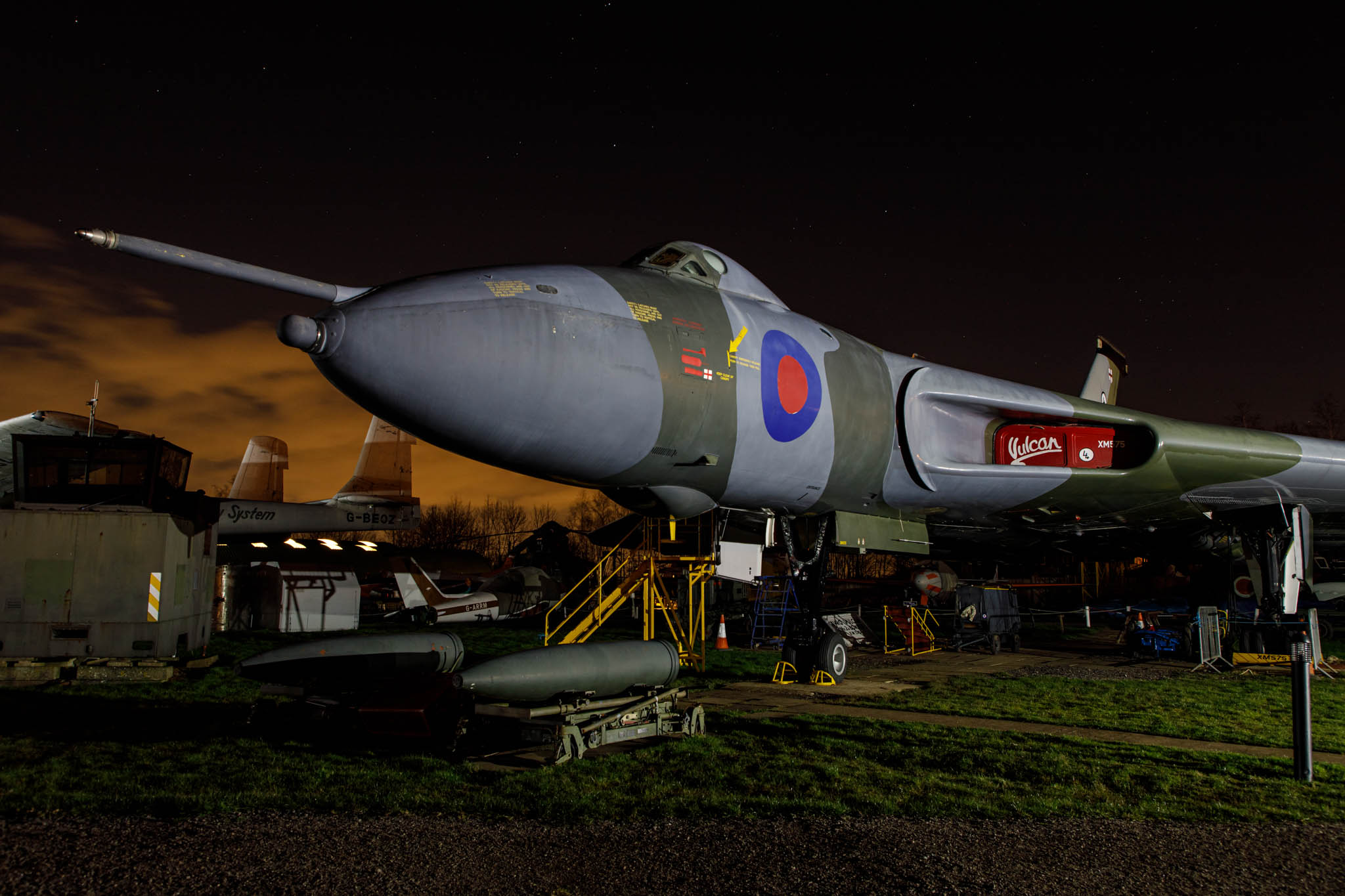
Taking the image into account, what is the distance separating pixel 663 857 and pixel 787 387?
10.8 feet

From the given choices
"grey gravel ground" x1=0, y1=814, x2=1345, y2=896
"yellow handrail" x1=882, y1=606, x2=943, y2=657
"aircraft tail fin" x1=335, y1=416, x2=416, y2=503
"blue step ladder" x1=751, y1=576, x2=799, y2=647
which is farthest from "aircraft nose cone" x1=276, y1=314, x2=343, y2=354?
"aircraft tail fin" x1=335, y1=416, x2=416, y2=503

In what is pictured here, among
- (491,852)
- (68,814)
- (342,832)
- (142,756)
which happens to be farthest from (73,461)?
(491,852)

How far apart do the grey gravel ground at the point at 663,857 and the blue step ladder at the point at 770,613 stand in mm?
12321

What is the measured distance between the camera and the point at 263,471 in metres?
31.7

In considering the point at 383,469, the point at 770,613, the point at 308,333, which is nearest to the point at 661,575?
the point at 770,613

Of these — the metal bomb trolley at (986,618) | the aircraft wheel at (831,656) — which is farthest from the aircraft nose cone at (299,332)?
the metal bomb trolley at (986,618)

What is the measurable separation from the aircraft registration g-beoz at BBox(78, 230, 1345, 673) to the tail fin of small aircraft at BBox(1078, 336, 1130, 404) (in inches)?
232

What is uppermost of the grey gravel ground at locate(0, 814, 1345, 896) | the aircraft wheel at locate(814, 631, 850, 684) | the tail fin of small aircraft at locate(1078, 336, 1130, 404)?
the tail fin of small aircraft at locate(1078, 336, 1130, 404)

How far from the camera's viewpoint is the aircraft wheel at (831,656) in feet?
30.4

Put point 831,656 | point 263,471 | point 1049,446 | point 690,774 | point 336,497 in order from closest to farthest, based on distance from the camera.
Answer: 1. point 690,774
2. point 1049,446
3. point 831,656
4. point 336,497
5. point 263,471

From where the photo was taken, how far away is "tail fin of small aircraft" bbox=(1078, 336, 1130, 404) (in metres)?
16.0

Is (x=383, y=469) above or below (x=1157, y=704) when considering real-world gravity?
above

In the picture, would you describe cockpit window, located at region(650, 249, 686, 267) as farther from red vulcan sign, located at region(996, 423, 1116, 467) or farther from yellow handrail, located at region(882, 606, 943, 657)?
yellow handrail, located at region(882, 606, 943, 657)

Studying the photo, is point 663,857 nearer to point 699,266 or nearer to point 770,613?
point 699,266
